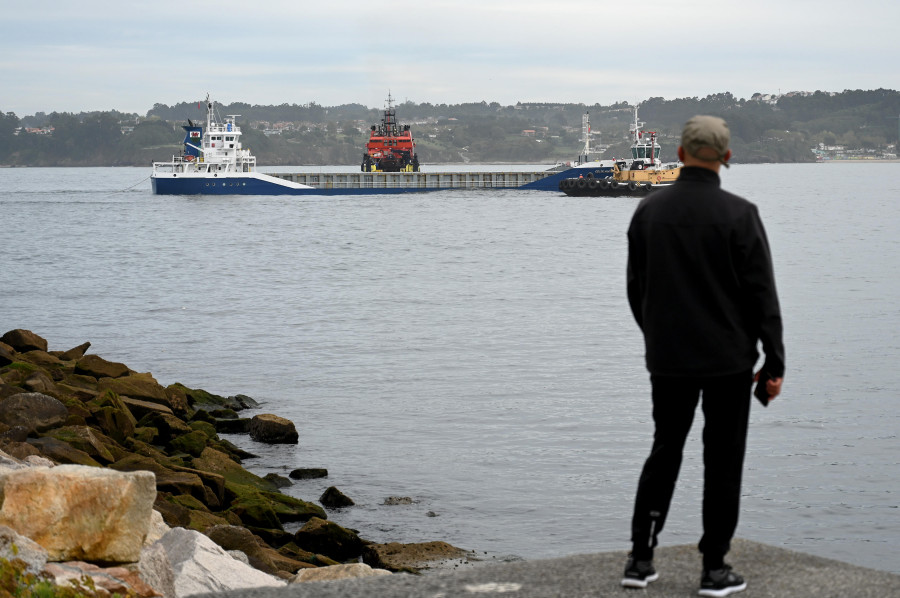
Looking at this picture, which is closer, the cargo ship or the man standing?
the man standing

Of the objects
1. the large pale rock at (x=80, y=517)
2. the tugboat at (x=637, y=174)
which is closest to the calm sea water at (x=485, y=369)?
the large pale rock at (x=80, y=517)

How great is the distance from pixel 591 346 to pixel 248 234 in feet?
124

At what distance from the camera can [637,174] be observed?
71125 millimetres

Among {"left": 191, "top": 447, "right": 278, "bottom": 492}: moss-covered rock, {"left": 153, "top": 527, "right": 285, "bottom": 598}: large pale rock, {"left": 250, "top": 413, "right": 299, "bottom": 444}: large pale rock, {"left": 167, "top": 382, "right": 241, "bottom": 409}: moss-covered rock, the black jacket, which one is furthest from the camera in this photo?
{"left": 167, "top": 382, "right": 241, "bottom": 409}: moss-covered rock

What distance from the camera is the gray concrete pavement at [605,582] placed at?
4.10m

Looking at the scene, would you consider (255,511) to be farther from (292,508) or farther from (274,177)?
(274,177)

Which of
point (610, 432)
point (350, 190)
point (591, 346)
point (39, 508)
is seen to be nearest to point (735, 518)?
point (39, 508)

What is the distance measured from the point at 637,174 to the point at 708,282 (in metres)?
68.4

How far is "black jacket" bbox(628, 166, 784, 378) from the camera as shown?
13.1ft

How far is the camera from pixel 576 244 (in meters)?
46.8

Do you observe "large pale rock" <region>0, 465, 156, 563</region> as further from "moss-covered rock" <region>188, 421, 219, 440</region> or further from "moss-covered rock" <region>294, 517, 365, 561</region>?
"moss-covered rock" <region>188, 421, 219, 440</region>

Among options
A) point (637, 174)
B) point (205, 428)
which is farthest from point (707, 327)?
point (637, 174)

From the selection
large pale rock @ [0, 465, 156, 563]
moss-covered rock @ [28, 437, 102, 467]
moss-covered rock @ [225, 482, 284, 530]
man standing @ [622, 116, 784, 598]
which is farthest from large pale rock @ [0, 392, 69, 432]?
man standing @ [622, 116, 784, 598]

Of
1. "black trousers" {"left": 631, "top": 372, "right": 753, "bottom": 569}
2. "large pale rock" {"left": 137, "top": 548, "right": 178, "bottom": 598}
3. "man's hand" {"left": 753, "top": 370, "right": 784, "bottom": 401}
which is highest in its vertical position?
"man's hand" {"left": 753, "top": 370, "right": 784, "bottom": 401}
